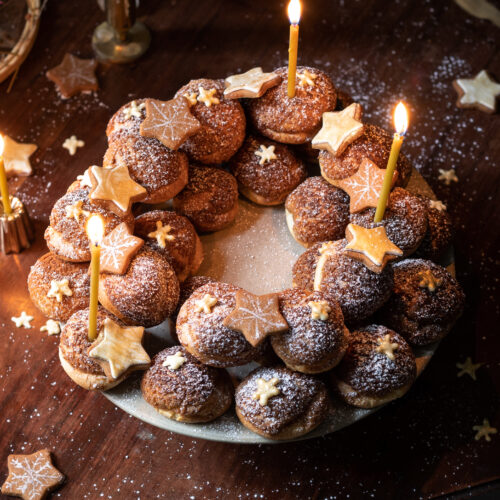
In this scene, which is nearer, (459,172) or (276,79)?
(276,79)

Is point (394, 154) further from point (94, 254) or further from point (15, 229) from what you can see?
point (15, 229)

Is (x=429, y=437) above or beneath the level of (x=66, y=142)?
beneath

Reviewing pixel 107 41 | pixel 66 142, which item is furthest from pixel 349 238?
pixel 107 41

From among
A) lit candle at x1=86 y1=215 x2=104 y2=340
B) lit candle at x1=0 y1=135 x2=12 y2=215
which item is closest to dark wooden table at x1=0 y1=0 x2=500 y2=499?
lit candle at x1=0 y1=135 x2=12 y2=215

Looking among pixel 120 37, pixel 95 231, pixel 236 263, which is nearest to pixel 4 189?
pixel 95 231

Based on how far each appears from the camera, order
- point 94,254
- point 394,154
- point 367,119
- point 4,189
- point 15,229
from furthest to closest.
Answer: point 367,119 < point 15,229 < point 4,189 < point 394,154 < point 94,254

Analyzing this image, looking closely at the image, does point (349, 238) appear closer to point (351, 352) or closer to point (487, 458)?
point (351, 352)
